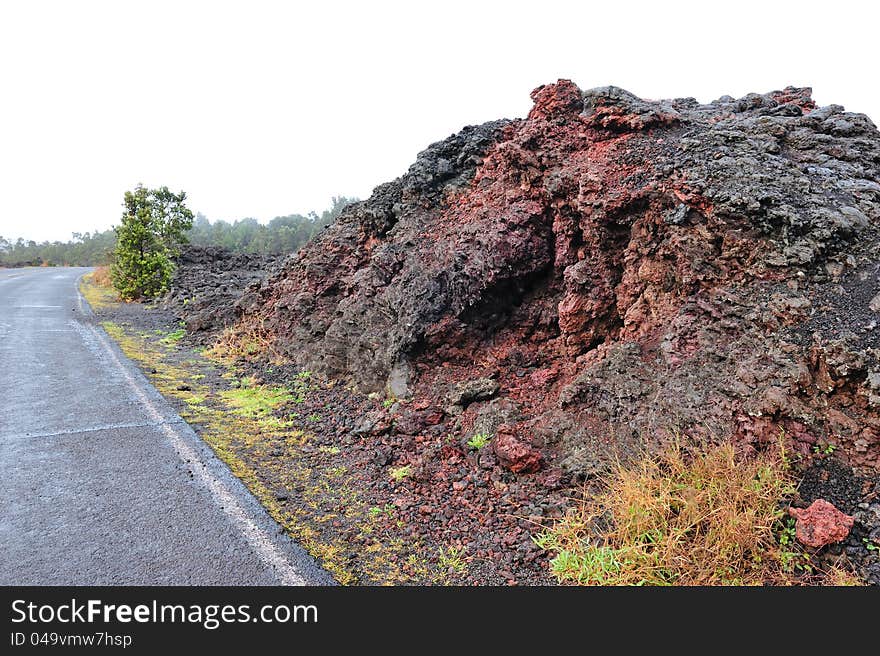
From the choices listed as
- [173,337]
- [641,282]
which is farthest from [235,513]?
[173,337]

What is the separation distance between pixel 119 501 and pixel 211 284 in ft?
49.2

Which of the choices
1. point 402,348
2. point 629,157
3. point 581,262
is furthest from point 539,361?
point 629,157

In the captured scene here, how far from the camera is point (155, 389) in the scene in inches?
309

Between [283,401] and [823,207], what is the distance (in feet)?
21.7

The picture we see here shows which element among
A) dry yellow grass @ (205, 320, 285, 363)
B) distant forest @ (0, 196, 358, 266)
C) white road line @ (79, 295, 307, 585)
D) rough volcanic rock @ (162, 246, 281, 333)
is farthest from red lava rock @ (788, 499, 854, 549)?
distant forest @ (0, 196, 358, 266)

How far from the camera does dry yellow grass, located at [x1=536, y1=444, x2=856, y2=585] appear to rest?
3.34 meters

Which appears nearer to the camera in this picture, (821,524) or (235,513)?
(821,524)

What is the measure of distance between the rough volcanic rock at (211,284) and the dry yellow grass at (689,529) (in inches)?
397

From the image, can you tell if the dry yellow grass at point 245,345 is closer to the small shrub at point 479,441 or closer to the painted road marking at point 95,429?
the painted road marking at point 95,429

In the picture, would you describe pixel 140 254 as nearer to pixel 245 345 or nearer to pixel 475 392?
pixel 245 345

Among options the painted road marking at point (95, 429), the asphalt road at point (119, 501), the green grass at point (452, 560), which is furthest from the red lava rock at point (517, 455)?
the painted road marking at point (95, 429)

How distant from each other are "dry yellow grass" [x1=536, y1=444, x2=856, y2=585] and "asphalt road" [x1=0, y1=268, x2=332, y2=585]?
1.84 meters

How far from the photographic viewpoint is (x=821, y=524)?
339 cm

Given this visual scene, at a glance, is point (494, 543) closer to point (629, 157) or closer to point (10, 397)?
point (629, 157)
